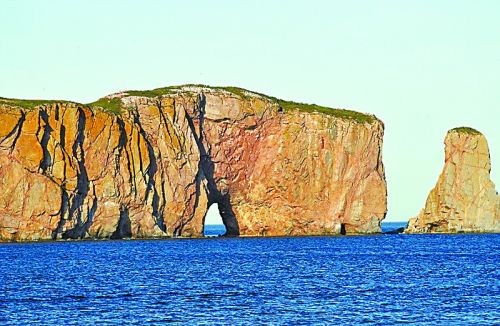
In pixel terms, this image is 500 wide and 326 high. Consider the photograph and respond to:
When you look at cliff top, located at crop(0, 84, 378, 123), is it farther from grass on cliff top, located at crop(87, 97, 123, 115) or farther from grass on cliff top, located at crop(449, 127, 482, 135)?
grass on cliff top, located at crop(449, 127, 482, 135)

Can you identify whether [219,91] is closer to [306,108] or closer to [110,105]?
[306,108]

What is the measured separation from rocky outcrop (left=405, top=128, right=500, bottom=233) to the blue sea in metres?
34.2

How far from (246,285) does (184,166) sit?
65.6 meters

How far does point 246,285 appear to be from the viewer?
6519 cm

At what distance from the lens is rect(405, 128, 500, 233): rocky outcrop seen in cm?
14200

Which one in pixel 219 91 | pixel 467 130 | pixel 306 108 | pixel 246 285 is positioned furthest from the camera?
pixel 467 130

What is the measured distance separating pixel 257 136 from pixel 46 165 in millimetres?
35808

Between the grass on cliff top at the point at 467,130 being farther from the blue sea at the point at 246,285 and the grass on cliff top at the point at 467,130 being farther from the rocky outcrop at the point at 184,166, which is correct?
the blue sea at the point at 246,285

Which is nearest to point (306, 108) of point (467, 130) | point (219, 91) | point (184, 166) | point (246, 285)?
point (219, 91)

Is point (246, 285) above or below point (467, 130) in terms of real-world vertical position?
below

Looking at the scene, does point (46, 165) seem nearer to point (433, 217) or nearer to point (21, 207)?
point (21, 207)

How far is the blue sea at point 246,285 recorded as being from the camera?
163 ft

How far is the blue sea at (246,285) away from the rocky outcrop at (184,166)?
31.5 ft

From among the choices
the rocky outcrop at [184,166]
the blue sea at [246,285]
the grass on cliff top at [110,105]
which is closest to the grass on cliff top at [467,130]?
the rocky outcrop at [184,166]
